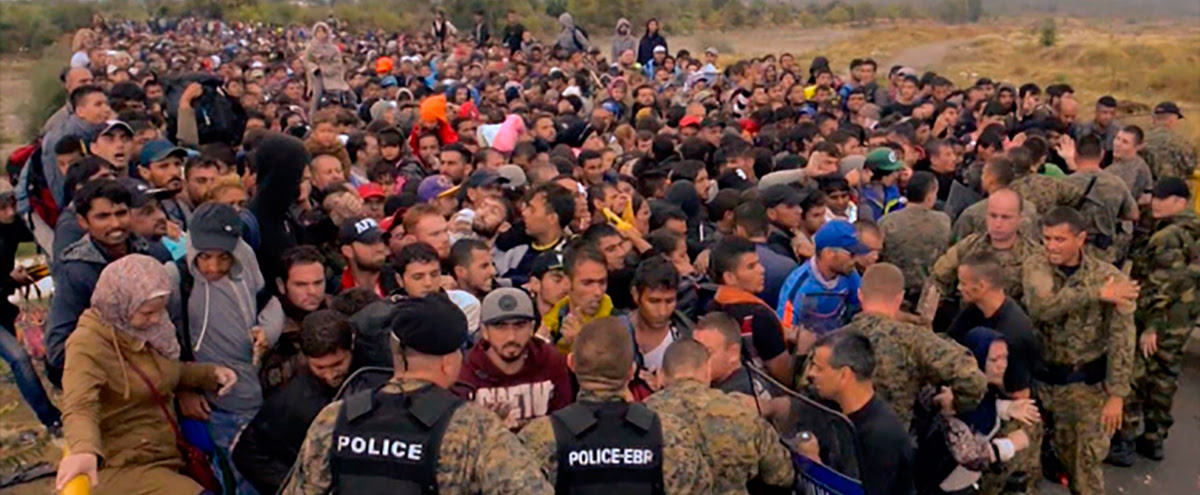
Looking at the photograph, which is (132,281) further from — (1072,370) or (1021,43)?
(1021,43)

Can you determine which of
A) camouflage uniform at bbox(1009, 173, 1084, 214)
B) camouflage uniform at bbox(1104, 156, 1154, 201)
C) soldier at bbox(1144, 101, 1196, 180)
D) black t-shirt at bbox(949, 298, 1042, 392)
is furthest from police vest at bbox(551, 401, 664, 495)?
soldier at bbox(1144, 101, 1196, 180)

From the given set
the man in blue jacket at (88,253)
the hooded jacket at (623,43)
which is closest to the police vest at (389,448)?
the man in blue jacket at (88,253)

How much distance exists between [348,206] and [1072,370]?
431 cm

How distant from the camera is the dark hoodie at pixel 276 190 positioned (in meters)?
5.46

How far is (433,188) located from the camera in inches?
294

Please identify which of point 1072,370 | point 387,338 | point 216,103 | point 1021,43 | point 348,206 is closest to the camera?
point 387,338

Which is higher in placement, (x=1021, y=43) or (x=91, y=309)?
(x=91, y=309)

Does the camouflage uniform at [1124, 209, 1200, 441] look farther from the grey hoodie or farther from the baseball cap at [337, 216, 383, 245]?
the grey hoodie

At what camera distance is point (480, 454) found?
3053 mm

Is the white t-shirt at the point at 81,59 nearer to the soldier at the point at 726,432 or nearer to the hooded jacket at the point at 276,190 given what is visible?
the hooded jacket at the point at 276,190

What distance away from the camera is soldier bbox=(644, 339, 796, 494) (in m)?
3.51

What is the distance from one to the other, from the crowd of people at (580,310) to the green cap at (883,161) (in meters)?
0.04

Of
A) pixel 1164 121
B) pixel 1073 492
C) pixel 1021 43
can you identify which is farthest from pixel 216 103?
pixel 1021 43

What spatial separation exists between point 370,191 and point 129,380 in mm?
3635
